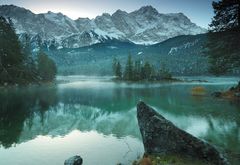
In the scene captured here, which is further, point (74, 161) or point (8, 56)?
point (8, 56)

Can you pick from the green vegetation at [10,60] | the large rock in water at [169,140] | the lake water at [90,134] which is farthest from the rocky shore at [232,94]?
the green vegetation at [10,60]

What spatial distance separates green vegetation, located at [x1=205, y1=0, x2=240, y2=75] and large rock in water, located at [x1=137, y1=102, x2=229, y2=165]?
33.9 meters

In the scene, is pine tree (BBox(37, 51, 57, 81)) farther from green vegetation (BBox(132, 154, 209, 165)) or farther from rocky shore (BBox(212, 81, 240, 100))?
green vegetation (BBox(132, 154, 209, 165))

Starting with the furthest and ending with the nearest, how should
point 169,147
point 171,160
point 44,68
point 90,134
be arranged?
point 44,68
point 90,134
point 169,147
point 171,160

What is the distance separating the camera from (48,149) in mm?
23281

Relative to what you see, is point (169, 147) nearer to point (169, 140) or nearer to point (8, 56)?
point (169, 140)

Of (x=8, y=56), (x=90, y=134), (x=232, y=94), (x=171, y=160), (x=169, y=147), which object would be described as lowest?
(x=90, y=134)

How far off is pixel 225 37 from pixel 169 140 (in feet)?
120

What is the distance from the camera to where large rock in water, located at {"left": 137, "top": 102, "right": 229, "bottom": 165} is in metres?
16.8

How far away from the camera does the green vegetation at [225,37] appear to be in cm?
4875

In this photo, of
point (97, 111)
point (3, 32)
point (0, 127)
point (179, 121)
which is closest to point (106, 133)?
point (179, 121)

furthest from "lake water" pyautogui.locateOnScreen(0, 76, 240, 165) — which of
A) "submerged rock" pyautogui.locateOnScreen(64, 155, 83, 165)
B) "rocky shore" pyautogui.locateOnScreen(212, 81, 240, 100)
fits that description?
"rocky shore" pyautogui.locateOnScreen(212, 81, 240, 100)

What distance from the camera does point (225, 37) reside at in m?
49.8

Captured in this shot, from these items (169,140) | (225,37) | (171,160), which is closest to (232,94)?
(225,37)
